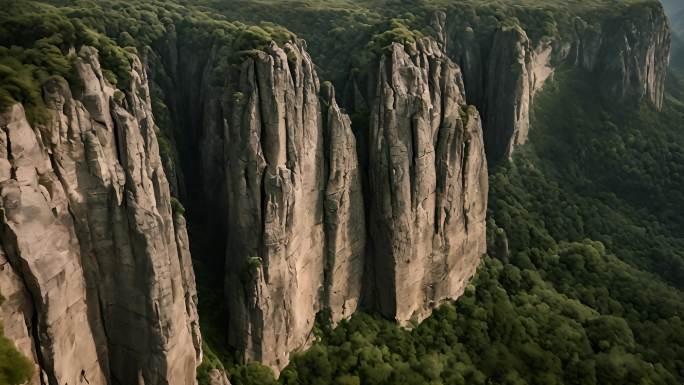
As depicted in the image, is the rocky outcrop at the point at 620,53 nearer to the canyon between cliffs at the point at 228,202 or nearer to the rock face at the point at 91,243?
the canyon between cliffs at the point at 228,202

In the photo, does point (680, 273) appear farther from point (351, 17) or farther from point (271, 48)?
point (271, 48)

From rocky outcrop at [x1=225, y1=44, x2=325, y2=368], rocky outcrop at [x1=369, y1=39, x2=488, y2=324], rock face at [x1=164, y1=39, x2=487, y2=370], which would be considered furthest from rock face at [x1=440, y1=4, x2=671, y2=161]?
rocky outcrop at [x1=225, y1=44, x2=325, y2=368]

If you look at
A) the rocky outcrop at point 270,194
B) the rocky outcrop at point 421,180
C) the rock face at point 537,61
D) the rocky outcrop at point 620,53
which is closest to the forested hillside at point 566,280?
the rocky outcrop at point 620,53

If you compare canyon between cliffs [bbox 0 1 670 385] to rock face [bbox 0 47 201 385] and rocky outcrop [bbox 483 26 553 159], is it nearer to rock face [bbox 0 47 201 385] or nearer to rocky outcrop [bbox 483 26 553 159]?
rock face [bbox 0 47 201 385]

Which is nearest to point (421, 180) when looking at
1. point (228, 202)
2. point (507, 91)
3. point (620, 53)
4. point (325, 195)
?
point (325, 195)

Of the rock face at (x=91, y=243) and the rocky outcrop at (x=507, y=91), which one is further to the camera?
the rocky outcrop at (x=507, y=91)

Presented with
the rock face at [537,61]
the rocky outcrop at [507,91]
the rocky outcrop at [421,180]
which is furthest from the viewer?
the rock face at [537,61]
